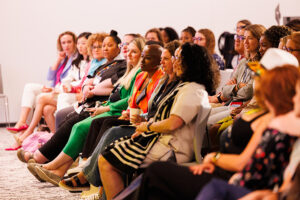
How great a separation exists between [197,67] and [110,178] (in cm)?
88

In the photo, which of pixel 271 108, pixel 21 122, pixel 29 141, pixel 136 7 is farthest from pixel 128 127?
pixel 136 7

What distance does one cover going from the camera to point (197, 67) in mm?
2984

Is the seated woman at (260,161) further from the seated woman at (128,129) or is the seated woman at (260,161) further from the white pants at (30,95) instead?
the white pants at (30,95)

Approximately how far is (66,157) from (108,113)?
496 millimetres

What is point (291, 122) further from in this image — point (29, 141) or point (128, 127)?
point (29, 141)

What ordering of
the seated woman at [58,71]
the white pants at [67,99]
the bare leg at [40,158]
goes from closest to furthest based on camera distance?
the bare leg at [40,158] < the white pants at [67,99] < the seated woman at [58,71]

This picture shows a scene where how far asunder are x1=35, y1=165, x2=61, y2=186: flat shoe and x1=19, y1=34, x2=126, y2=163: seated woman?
1.19 ft

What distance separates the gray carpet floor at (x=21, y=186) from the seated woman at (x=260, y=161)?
187 centimetres

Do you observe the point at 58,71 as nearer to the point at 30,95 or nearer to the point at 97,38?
the point at 30,95

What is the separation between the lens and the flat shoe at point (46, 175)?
4105 millimetres

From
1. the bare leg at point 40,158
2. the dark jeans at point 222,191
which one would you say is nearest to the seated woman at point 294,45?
the dark jeans at point 222,191

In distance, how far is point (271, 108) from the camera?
1.91 meters

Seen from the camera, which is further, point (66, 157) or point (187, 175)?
point (66, 157)

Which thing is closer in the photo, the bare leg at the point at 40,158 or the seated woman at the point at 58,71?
the bare leg at the point at 40,158
